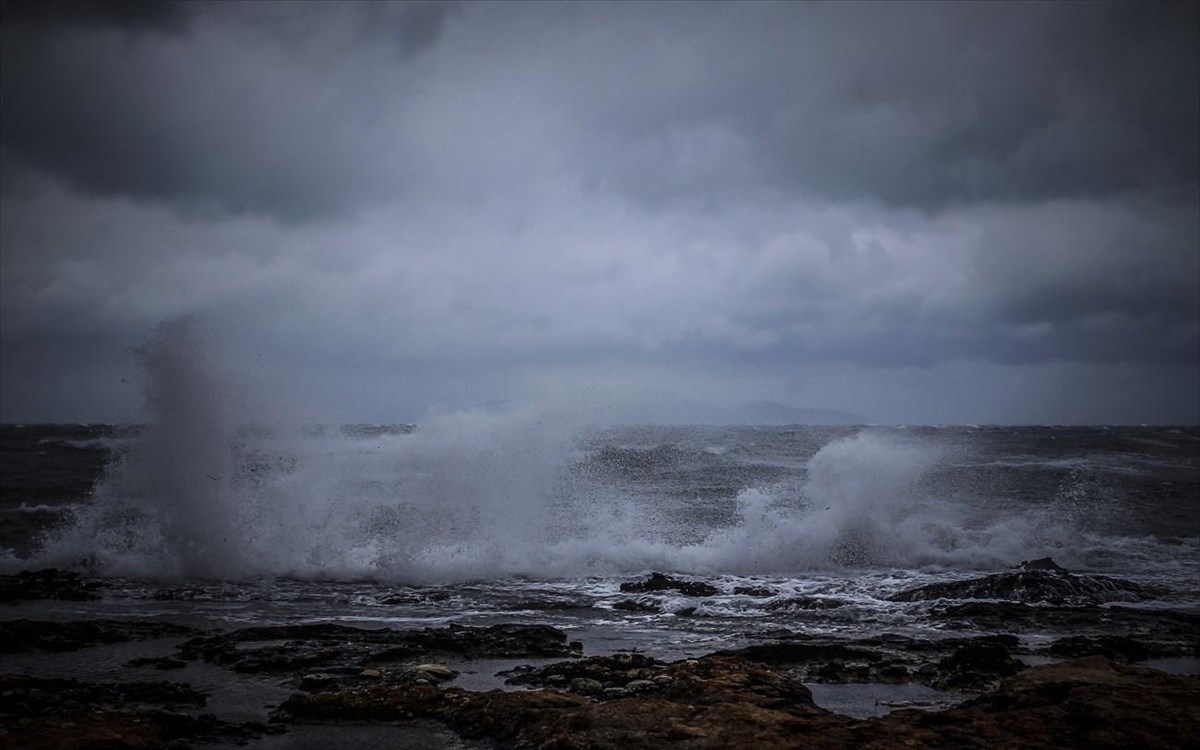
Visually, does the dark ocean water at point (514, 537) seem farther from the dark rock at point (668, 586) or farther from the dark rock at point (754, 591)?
the dark rock at point (668, 586)

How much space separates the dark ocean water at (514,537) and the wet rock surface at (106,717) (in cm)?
361

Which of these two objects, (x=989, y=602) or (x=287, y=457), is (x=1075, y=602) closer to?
(x=989, y=602)

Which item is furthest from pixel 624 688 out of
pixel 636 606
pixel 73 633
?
pixel 73 633

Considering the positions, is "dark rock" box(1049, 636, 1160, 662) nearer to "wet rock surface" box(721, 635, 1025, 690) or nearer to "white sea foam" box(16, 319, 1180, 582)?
"wet rock surface" box(721, 635, 1025, 690)

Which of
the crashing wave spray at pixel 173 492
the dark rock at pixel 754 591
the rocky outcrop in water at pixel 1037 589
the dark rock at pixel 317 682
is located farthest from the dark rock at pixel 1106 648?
the crashing wave spray at pixel 173 492

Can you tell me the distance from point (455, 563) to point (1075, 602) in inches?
428

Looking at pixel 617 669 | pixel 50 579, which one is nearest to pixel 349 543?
pixel 50 579

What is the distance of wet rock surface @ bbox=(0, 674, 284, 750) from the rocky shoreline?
0.7 inches

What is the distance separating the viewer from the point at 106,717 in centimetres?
505

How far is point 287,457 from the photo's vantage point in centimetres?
1759

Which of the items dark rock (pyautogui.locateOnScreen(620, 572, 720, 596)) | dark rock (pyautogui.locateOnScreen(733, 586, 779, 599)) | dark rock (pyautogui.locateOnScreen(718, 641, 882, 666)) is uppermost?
dark rock (pyautogui.locateOnScreen(718, 641, 882, 666))

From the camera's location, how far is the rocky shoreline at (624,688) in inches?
178

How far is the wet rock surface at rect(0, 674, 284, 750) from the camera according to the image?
454 cm

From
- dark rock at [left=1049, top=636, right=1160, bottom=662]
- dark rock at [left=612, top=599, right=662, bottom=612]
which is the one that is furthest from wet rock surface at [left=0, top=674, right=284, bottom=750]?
dark rock at [left=1049, top=636, right=1160, bottom=662]
